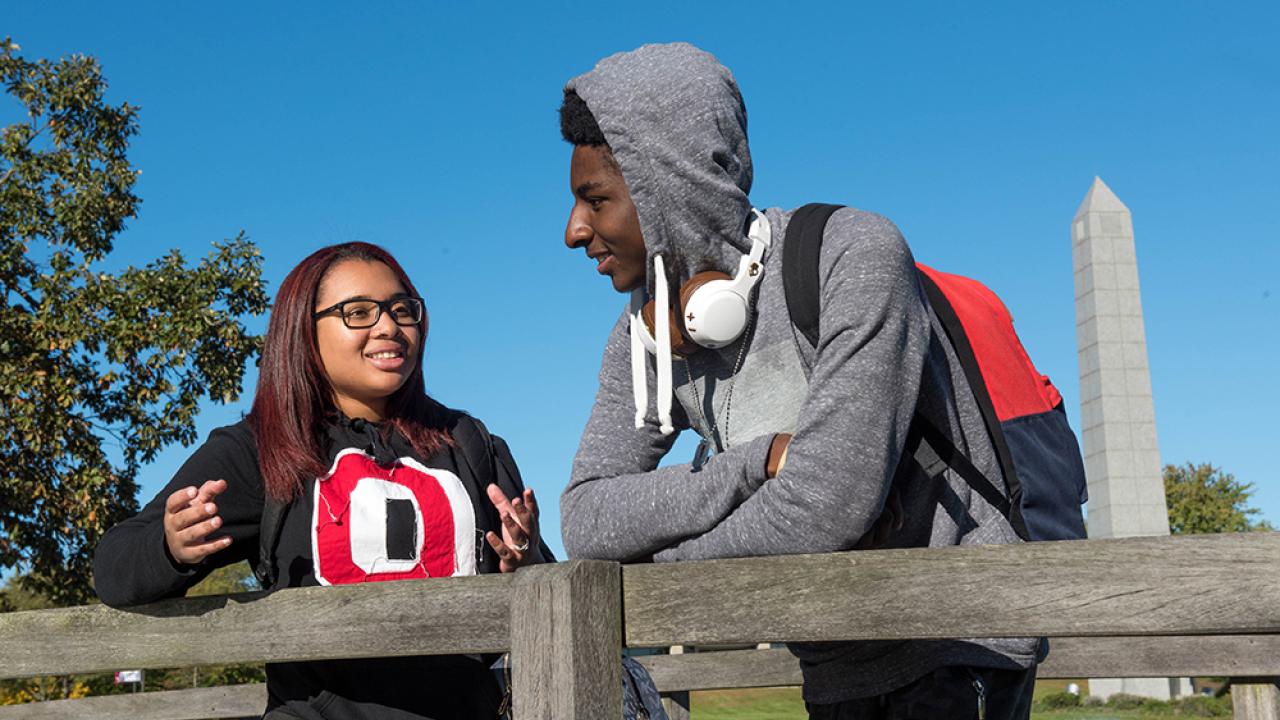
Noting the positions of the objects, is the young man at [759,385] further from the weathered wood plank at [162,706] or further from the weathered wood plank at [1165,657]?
the weathered wood plank at [162,706]

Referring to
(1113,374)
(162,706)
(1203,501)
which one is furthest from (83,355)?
(1203,501)

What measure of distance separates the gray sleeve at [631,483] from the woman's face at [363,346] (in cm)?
54

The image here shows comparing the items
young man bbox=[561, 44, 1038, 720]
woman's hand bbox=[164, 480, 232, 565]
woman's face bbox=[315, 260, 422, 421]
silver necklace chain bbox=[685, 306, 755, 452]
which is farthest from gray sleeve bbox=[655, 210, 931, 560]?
woman's face bbox=[315, 260, 422, 421]

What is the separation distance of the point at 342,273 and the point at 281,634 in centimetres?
101

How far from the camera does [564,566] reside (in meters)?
2.36

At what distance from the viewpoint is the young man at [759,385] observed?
233cm

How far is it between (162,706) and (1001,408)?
6131 millimetres

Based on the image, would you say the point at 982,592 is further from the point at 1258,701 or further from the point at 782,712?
the point at 782,712

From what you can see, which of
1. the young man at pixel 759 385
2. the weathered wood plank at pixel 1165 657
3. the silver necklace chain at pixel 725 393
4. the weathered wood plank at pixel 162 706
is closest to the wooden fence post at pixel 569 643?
the young man at pixel 759 385

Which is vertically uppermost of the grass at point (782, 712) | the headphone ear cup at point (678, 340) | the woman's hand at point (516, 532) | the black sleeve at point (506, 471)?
the headphone ear cup at point (678, 340)

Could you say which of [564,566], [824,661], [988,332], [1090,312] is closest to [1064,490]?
[988,332]

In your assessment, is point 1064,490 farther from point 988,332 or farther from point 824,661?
point 824,661

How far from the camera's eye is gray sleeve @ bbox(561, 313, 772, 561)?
2.47m

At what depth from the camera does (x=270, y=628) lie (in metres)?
2.79
